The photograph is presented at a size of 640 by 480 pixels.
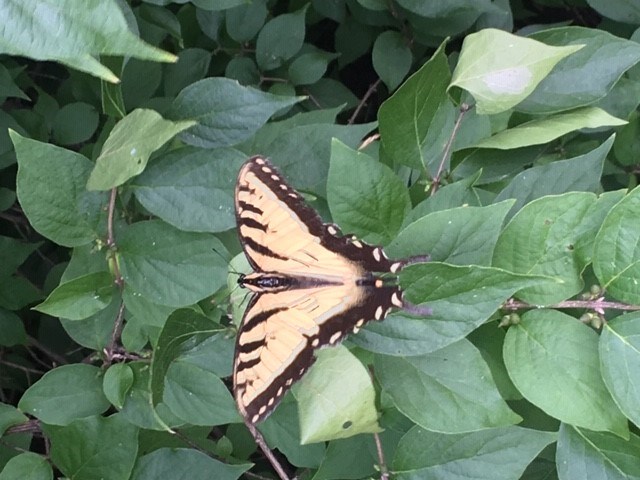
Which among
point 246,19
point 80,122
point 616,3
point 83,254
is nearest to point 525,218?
point 83,254

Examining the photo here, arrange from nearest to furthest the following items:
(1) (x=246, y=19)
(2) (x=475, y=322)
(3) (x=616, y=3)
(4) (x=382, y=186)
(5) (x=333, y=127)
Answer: (2) (x=475, y=322), (4) (x=382, y=186), (5) (x=333, y=127), (3) (x=616, y=3), (1) (x=246, y=19)

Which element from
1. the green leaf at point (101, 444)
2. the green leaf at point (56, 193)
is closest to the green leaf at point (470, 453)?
the green leaf at point (101, 444)

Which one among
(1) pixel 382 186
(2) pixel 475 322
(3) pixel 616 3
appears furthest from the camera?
(3) pixel 616 3

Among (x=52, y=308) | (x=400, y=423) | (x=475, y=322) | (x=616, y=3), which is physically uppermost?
(x=616, y=3)

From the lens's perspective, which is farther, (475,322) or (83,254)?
(83,254)

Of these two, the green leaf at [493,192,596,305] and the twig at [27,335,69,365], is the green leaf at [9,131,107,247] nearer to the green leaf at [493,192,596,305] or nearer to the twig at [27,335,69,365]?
the green leaf at [493,192,596,305]

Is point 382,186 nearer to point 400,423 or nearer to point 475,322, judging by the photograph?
point 475,322

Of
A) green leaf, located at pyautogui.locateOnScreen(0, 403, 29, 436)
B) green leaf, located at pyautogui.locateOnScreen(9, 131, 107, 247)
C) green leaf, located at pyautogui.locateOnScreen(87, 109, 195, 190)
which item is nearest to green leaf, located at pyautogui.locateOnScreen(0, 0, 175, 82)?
green leaf, located at pyautogui.locateOnScreen(87, 109, 195, 190)
